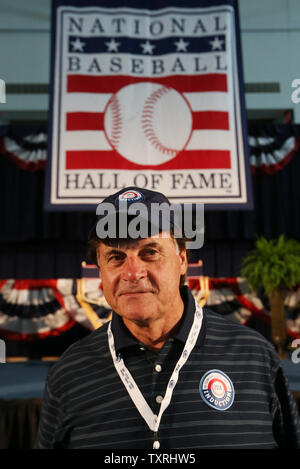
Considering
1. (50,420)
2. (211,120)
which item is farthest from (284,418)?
(211,120)

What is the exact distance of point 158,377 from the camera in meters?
0.88

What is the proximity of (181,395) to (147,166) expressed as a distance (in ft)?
9.21

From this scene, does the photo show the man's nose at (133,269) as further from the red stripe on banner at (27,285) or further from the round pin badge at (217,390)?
the red stripe on banner at (27,285)

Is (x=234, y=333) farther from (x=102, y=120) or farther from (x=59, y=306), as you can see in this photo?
(x=59, y=306)

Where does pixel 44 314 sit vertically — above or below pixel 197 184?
below

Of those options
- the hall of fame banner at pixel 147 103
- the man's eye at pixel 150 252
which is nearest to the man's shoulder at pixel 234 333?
the man's eye at pixel 150 252

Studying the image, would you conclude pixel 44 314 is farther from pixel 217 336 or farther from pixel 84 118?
pixel 217 336

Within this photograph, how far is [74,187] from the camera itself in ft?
11.1

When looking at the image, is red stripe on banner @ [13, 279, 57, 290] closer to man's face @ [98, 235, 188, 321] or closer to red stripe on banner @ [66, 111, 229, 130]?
red stripe on banner @ [66, 111, 229, 130]

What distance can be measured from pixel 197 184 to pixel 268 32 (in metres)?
4.40

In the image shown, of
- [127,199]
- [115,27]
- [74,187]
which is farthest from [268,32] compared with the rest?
[127,199]

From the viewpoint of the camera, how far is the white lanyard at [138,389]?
32.9 inches

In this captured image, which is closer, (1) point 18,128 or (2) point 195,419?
(2) point 195,419

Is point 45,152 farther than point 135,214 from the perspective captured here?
Yes
